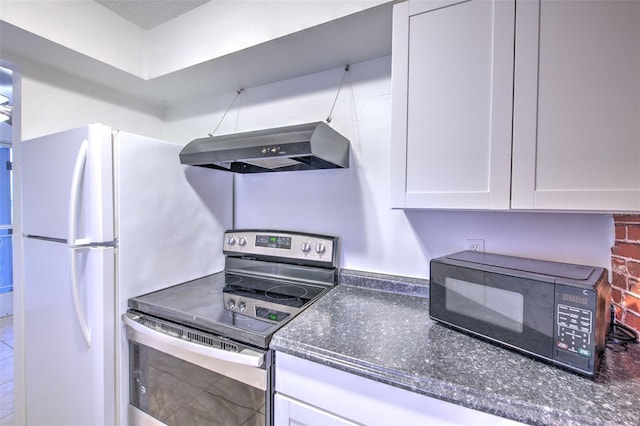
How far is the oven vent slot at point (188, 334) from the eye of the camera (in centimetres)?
100

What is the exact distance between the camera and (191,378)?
43.8 inches

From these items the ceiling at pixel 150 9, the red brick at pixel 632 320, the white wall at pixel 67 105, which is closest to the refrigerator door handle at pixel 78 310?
the white wall at pixel 67 105

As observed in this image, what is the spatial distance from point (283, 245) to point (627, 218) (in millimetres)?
1508

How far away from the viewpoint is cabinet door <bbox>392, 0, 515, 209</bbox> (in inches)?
36.6

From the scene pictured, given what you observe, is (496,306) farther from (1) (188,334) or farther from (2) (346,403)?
(1) (188,334)

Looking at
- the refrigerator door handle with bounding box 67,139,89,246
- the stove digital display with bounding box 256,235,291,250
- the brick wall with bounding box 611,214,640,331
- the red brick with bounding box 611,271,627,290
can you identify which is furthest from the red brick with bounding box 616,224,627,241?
the refrigerator door handle with bounding box 67,139,89,246

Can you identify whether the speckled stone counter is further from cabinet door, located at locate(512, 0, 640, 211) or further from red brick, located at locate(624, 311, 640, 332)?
cabinet door, located at locate(512, 0, 640, 211)

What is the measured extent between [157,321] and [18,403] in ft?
4.32

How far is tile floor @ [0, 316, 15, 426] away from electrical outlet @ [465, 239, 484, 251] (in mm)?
2922

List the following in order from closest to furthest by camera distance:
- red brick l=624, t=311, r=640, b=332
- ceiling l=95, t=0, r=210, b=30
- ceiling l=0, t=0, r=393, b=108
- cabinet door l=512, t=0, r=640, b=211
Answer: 1. cabinet door l=512, t=0, r=640, b=211
2. red brick l=624, t=311, r=640, b=332
3. ceiling l=0, t=0, r=393, b=108
4. ceiling l=95, t=0, r=210, b=30

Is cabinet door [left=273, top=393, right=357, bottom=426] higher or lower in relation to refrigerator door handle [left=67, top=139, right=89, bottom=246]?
lower

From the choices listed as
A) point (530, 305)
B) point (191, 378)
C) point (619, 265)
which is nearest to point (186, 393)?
point (191, 378)

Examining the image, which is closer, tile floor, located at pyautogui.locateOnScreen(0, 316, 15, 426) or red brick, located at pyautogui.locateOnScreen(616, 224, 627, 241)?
red brick, located at pyautogui.locateOnScreen(616, 224, 627, 241)

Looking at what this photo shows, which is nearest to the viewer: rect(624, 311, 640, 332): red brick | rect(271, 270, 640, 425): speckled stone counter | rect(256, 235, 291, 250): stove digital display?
rect(271, 270, 640, 425): speckled stone counter
